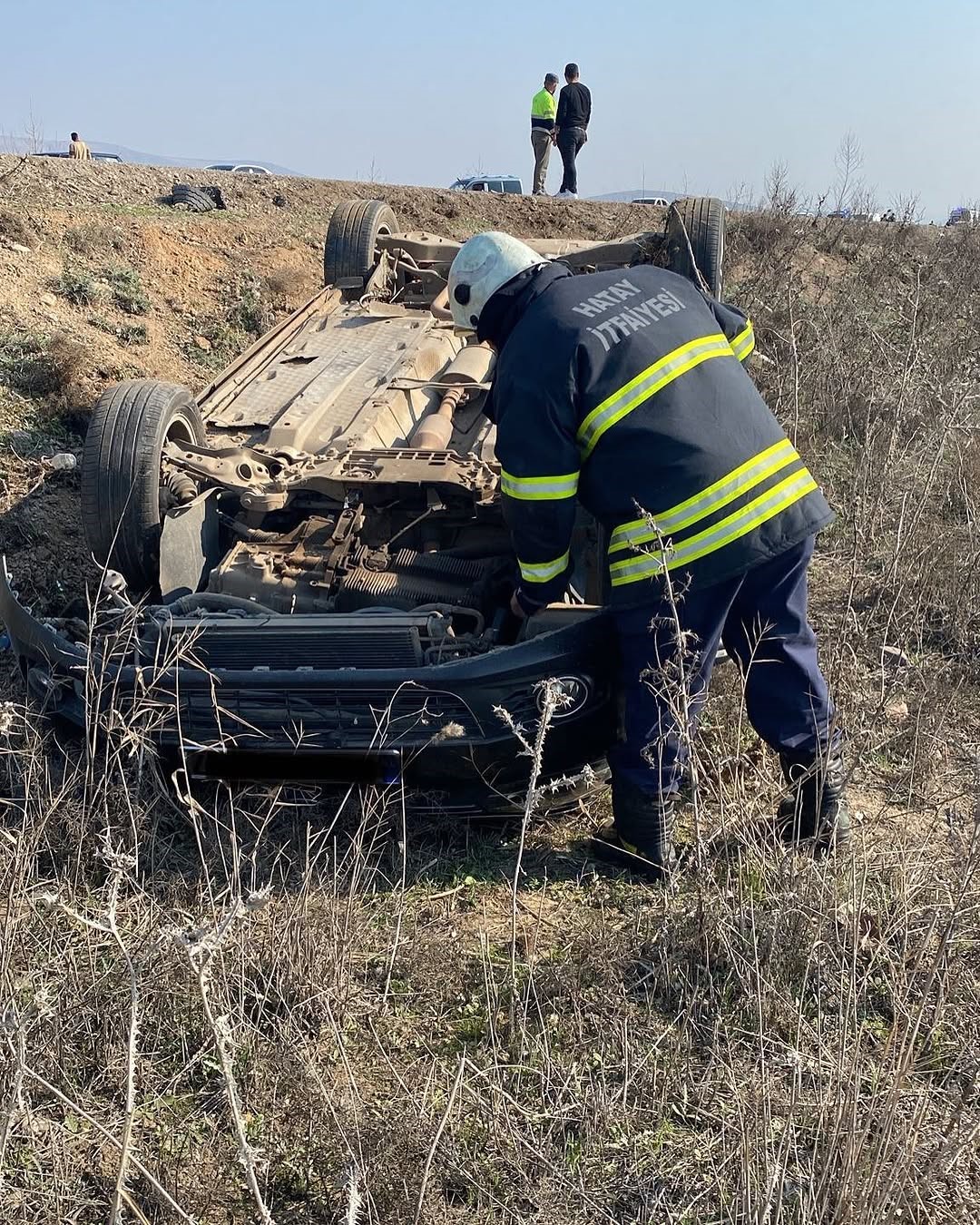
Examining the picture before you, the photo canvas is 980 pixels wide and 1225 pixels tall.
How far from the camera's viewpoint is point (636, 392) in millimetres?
2814

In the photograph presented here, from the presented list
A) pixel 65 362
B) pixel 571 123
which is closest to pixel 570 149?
pixel 571 123

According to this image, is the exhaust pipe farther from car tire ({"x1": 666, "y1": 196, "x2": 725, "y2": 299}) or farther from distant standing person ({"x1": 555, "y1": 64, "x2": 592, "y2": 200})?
distant standing person ({"x1": 555, "y1": 64, "x2": 592, "y2": 200})

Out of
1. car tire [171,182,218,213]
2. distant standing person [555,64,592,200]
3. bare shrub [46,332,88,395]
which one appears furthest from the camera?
distant standing person [555,64,592,200]

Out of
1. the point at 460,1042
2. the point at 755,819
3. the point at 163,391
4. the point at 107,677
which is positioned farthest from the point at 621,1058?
the point at 163,391

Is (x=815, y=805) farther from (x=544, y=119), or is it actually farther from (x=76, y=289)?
(x=544, y=119)

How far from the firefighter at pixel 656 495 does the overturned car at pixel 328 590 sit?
199 mm

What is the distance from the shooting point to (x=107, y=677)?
298 centimetres

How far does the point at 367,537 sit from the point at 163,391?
1008mm

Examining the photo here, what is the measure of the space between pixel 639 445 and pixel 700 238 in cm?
414

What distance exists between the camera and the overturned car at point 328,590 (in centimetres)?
287

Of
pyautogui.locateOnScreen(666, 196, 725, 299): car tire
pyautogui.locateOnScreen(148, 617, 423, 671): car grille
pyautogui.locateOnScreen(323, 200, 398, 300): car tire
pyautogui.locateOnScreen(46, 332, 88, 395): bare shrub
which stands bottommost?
pyautogui.locateOnScreen(148, 617, 423, 671): car grille

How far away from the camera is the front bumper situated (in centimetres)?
283

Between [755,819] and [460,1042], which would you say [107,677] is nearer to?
[460,1042]

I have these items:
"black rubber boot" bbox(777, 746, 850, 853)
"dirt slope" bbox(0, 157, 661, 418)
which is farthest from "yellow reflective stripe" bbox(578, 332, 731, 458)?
"dirt slope" bbox(0, 157, 661, 418)
